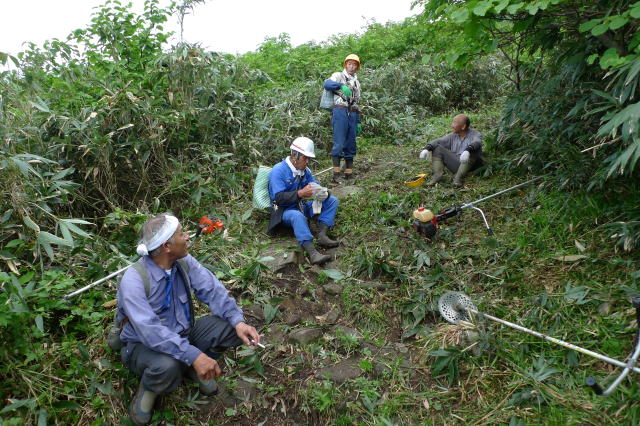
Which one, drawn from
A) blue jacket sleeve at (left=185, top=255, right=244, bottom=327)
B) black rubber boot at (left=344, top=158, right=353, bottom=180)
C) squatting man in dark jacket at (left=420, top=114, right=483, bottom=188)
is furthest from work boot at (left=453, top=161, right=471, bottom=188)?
blue jacket sleeve at (left=185, top=255, right=244, bottom=327)

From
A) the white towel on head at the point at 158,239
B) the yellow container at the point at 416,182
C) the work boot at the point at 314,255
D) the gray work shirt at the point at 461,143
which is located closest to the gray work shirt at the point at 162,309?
the white towel on head at the point at 158,239

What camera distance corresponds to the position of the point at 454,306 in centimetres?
360

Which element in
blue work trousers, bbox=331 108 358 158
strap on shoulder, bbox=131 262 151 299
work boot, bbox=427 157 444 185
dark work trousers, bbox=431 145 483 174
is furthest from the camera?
blue work trousers, bbox=331 108 358 158

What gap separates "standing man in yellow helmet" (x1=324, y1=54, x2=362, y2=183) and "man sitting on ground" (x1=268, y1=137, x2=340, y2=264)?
1.54 metres

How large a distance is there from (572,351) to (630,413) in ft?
1.72

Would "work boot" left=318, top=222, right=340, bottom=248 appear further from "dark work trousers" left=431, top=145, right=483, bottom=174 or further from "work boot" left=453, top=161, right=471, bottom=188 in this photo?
"dark work trousers" left=431, top=145, right=483, bottom=174

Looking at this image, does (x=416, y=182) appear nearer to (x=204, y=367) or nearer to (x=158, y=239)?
(x=158, y=239)

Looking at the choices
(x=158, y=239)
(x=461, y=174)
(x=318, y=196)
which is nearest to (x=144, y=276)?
(x=158, y=239)

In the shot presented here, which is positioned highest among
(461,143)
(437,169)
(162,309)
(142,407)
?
(461,143)

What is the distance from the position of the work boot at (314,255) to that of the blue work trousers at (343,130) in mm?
2334

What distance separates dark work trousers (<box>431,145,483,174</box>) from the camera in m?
5.88

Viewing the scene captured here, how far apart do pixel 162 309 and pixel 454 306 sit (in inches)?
92.9

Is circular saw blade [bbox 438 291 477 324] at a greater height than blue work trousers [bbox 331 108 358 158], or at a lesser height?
lesser

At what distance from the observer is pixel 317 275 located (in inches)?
173
